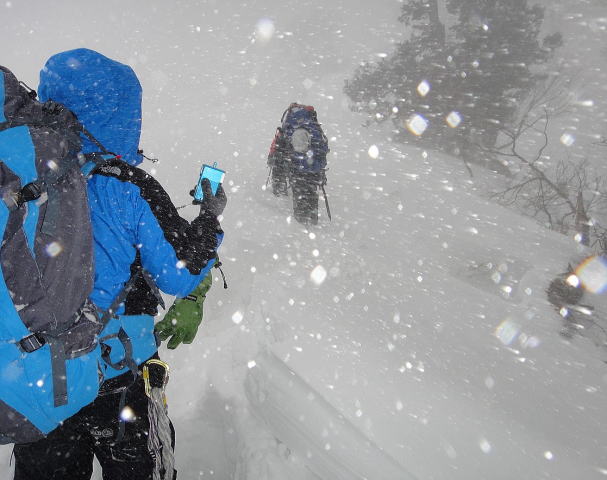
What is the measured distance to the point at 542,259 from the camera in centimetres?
785

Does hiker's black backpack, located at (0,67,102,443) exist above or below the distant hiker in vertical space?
above

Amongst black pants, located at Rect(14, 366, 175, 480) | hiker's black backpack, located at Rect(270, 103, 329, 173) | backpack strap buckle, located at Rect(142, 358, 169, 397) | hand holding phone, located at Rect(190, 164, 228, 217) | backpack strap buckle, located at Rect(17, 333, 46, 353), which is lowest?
hiker's black backpack, located at Rect(270, 103, 329, 173)

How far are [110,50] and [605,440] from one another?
126ft

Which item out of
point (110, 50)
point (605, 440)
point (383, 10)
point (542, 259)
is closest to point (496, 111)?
point (542, 259)

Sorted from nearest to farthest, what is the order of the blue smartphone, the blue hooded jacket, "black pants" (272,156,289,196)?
the blue hooded jacket, the blue smartphone, "black pants" (272,156,289,196)

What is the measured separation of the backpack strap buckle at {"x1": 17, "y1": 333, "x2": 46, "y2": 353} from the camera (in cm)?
101

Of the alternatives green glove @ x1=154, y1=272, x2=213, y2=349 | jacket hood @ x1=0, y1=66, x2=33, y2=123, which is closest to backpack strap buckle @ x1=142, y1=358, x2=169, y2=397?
green glove @ x1=154, y1=272, x2=213, y2=349

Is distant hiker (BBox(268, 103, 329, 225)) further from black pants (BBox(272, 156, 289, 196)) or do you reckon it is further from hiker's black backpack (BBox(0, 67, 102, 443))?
hiker's black backpack (BBox(0, 67, 102, 443))

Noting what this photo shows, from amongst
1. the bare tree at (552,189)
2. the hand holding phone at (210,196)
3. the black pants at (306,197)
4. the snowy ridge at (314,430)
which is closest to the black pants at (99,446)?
the hand holding phone at (210,196)

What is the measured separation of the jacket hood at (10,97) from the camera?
3.37 ft

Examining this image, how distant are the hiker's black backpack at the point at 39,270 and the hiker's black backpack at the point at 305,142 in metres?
5.57

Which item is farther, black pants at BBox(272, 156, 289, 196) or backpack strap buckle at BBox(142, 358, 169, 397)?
black pants at BBox(272, 156, 289, 196)

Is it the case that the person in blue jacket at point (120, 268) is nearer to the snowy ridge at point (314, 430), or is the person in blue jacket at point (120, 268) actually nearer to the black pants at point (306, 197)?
the snowy ridge at point (314, 430)

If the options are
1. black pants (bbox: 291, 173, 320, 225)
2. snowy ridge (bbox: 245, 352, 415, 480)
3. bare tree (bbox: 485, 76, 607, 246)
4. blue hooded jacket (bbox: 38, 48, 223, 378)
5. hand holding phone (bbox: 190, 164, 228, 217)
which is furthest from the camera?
bare tree (bbox: 485, 76, 607, 246)
